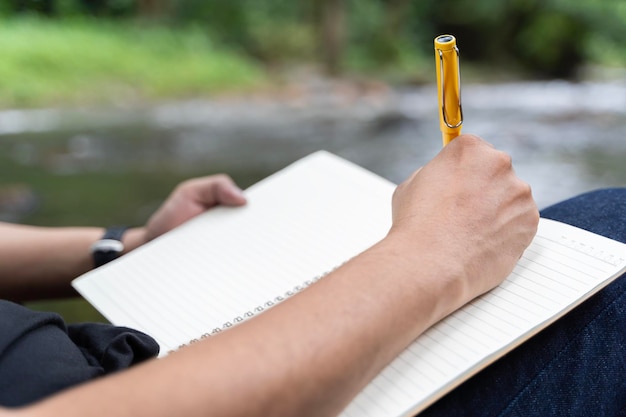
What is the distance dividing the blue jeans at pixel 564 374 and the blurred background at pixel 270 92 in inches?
38.8

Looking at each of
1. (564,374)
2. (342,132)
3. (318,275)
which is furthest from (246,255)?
(342,132)

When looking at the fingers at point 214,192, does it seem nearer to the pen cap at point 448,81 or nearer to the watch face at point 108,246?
the watch face at point 108,246

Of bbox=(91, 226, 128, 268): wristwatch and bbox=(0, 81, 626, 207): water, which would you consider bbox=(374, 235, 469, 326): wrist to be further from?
bbox=(0, 81, 626, 207): water

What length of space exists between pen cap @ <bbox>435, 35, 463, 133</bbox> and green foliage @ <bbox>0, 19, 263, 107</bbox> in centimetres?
236

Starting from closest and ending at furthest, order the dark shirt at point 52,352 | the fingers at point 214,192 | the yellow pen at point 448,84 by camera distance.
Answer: the dark shirt at point 52,352
the yellow pen at point 448,84
the fingers at point 214,192

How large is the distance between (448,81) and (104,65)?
2658 mm

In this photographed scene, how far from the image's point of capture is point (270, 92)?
118 inches

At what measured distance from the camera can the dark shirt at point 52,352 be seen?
43 centimetres

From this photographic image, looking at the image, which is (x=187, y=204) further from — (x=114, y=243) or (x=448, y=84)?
(x=448, y=84)

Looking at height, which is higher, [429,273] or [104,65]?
[429,273]

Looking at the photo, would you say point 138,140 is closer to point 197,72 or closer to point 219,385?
point 197,72

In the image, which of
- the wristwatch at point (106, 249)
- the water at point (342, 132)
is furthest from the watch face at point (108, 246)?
the water at point (342, 132)

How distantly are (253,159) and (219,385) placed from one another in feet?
6.36

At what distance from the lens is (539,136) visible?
242 cm
